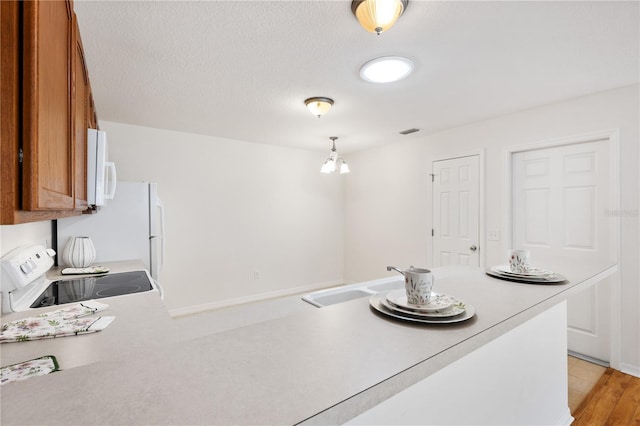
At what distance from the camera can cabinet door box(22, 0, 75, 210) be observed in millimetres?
621

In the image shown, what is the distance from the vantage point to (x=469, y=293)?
1141 mm

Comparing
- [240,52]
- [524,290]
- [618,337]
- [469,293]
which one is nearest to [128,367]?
[469,293]

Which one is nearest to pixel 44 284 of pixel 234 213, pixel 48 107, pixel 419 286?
pixel 48 107

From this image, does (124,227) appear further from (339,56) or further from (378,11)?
(378,11)

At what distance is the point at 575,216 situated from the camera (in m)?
2.84

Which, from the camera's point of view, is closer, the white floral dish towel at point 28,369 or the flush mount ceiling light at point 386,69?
the white floral dish towel at point 28,369

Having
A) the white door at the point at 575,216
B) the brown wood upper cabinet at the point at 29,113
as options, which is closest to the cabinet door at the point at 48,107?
the brown wood upper cabinet at the point at 29,113

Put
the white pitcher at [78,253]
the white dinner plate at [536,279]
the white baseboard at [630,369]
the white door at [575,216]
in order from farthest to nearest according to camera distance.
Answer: the white door at [575,216]
the white baseboard at [630,369]
the white pitcher at [78,253]
the white dinner plate at [536,279]

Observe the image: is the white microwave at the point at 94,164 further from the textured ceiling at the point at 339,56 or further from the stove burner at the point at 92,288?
the textured ceiling at the point at 339,56

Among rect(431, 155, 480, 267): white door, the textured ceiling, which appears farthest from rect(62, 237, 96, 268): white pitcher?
rect(431, 155, 480, 267): white door

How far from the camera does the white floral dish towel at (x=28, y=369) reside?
80 centimetres

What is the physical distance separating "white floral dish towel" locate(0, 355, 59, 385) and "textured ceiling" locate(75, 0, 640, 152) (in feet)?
5.37

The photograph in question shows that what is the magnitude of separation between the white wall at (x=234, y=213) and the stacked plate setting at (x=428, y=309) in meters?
3.52

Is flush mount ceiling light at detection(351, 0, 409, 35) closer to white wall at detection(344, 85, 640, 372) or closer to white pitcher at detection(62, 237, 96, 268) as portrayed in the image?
white wall at detection(344, 85, 640, 372)
